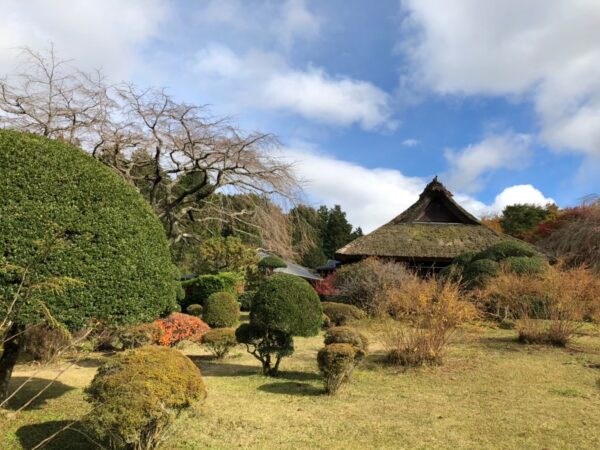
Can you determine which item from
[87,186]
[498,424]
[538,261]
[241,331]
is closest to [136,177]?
[241,331]

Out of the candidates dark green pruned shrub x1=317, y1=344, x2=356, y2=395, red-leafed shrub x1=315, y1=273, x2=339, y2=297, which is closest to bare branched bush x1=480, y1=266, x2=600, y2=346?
dark green pruned shrub x1=317, y1=344, x2=356, y2=395

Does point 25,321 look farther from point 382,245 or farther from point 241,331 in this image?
point 382,245

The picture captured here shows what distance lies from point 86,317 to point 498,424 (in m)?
5.02

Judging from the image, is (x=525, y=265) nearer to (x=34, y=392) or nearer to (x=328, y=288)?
(x=328, y=288)

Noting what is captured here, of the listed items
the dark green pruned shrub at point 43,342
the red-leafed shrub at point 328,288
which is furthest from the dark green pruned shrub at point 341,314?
the dark green pruned shrub at point 43,342

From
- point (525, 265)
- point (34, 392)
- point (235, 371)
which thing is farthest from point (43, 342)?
point (525, 265)

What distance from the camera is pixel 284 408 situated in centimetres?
629

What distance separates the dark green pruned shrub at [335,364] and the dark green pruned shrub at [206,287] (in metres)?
12.2

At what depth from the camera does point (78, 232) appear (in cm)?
496

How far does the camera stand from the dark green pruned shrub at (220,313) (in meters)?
14.6

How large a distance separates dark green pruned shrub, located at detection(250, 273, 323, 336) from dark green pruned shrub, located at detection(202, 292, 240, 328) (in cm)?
664

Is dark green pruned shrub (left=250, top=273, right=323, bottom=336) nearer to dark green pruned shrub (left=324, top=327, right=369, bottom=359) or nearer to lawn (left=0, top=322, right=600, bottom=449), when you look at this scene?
dark green pruned shrub (left=324, top=327, right=369, bottom=359)

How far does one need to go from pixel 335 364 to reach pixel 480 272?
Answer: 362 inches

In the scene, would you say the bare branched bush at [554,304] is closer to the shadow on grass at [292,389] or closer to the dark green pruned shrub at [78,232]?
the shadow on grass at [292,389]
